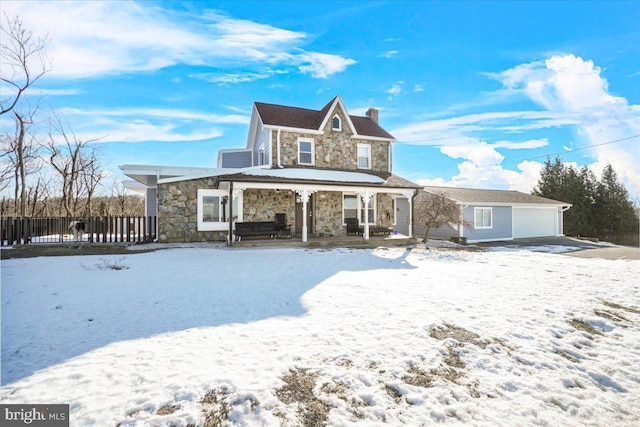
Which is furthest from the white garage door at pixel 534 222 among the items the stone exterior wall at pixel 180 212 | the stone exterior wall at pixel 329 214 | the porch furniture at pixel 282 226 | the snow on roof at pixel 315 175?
the stone exterior wall at pixel 180 212

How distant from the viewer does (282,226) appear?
1505 cm

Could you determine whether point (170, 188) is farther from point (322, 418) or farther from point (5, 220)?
point (322, 418)

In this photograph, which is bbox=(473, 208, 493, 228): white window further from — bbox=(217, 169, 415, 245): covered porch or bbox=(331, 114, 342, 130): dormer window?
bbox=(331, 114, 342, 130): dormer window

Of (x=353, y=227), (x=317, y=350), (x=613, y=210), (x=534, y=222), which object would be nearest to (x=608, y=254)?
(x=534, y=222)

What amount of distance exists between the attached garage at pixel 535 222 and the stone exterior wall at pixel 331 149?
1185 centimetres

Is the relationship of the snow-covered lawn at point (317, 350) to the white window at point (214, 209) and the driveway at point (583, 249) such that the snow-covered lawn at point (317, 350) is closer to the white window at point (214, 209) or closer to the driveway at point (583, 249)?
the white window at point (214, 209)

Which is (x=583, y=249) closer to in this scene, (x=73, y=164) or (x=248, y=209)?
(x=248, y=209)

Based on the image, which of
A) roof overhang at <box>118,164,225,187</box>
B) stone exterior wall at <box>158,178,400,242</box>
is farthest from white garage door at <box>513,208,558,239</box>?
roof overhang at <box>118,164,225,187</box>

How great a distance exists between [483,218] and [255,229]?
1605cm

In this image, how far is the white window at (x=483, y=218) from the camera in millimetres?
20438

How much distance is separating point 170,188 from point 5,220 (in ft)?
22.7

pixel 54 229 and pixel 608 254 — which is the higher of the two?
pixel 54 229

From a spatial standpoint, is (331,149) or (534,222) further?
(534,222)

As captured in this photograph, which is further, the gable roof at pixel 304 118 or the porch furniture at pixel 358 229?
the gable roof at pixel 304 118
